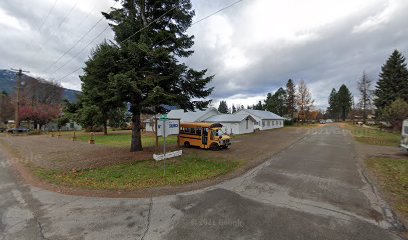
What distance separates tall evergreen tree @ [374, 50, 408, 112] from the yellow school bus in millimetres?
36578

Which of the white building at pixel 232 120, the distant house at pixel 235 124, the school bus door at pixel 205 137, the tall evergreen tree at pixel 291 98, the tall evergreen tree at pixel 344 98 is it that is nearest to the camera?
the school bus door at pixel 205 137

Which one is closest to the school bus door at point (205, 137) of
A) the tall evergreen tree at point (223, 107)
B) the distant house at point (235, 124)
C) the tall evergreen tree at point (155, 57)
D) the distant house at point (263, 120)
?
the tall evergreen tree at point (155, 57)

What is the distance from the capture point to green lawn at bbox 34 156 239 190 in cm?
784

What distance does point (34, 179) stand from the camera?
869cm

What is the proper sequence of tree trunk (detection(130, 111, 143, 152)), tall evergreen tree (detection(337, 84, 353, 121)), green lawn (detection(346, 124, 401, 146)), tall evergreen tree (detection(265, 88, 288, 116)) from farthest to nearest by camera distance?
tall evergreen tree (detection(337, 84, 353, 121)) → tall evergreen tree (detection(265, 88, 288, 116)) → green lawn (detection(346, 124, 401, 146)) → tree trunk (detection(130, 111, 143, 152))

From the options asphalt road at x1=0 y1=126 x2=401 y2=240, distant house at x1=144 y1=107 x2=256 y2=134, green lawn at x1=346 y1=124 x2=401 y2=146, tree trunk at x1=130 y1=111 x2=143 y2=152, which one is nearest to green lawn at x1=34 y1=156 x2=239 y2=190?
asphalt road at x1=0 y1=126 x2=401 y2=240

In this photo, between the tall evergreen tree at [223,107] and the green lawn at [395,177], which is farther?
the tall evergreen tree at [223,107]

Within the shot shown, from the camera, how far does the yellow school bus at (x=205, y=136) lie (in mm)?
16734

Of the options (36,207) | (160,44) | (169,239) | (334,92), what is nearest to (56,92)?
(160,44)

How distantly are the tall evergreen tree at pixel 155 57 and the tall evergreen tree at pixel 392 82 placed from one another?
133ft

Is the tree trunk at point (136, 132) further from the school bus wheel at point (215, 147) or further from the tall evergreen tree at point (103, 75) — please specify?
the school bus wheel at point (215, 147)

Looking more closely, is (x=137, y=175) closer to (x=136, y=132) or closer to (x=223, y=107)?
(x=136, y=132)

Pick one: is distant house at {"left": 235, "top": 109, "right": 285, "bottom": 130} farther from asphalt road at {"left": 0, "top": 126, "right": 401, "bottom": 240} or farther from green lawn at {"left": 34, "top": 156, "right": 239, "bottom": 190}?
asphalt road at {"left": 0, "top": 126, "right": 401, "bottom": 240}

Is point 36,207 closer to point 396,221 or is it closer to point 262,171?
point 262,171
